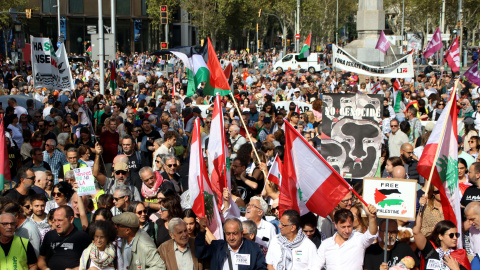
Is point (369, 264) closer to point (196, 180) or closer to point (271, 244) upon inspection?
point (271, 244)

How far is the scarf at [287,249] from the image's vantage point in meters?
5.83

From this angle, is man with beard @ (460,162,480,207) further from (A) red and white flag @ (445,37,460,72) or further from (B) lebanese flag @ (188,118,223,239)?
(A) red and white flag @ (445,37,460,72)

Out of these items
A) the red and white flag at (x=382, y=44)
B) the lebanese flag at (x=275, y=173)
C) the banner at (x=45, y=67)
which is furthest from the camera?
the red and white flag at (x=382, y=44)

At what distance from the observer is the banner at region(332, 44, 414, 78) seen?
39.1 feet

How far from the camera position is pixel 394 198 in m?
5.61

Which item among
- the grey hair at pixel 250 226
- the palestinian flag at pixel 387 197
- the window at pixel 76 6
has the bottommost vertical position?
the grey hair at pixel 250 226

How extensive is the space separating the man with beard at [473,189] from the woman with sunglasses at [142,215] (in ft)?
11.1

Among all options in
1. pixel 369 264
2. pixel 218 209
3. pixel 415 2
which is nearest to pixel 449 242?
pixel 369 264

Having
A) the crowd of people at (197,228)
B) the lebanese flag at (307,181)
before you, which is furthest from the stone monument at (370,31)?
the lebanese flag at (307,181)

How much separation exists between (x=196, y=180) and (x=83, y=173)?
1.19 m

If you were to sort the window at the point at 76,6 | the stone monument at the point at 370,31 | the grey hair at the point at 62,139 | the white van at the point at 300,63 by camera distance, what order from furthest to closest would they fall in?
the window at the point at 76,6
the white van at the point at 300,63
the stone monument at the point at 370,31
the grey hair at the point at 62,139

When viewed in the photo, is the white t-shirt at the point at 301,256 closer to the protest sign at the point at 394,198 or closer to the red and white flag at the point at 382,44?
the protest sign at the point at 394,198

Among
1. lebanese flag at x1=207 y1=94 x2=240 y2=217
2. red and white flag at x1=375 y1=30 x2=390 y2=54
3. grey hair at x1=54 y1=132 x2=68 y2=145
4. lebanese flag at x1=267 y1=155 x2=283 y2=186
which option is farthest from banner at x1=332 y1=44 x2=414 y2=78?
red and white flag at x1=375 y1=30 x2=390 y2=54

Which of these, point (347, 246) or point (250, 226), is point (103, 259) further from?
point (347, 246)
